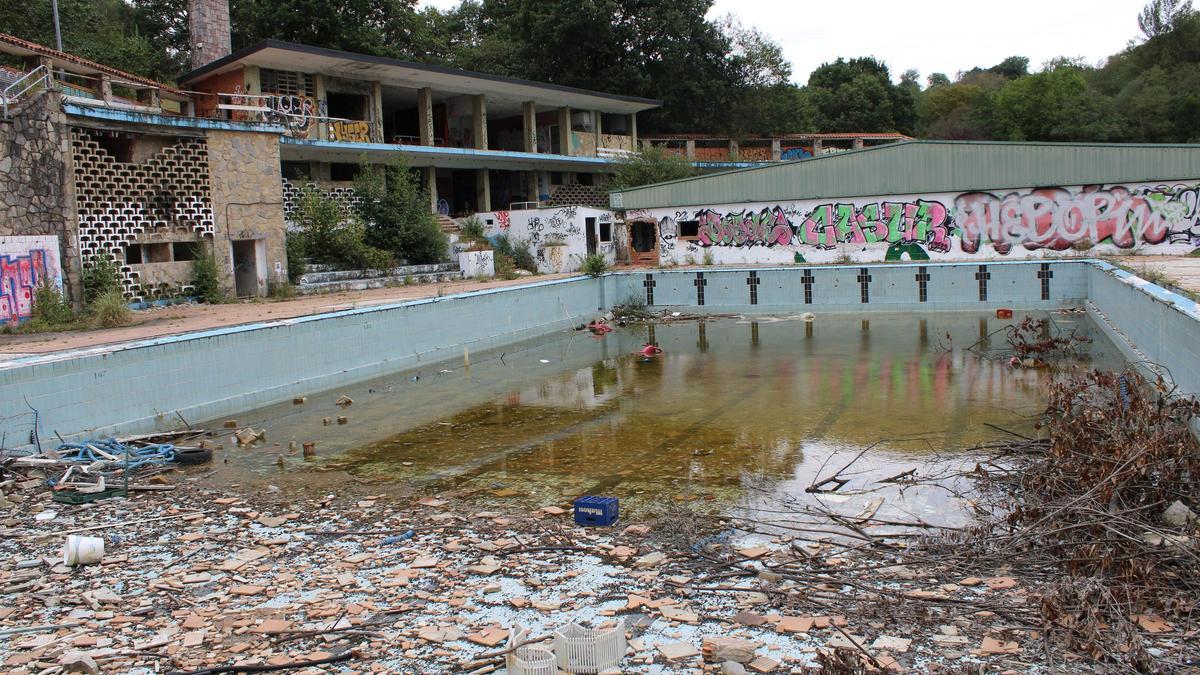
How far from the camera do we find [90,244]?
20.2 meters

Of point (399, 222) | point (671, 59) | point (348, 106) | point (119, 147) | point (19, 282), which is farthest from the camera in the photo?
point (671, 59)

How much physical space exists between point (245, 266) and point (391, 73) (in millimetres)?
13331

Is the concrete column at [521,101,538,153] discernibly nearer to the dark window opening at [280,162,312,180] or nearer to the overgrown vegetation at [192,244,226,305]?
the dark window opening at [280,162,312,180]

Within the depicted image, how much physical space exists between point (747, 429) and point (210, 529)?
608 cm

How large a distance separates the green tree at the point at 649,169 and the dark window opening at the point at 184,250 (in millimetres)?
19846

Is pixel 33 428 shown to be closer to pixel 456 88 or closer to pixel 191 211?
pixel 191 211

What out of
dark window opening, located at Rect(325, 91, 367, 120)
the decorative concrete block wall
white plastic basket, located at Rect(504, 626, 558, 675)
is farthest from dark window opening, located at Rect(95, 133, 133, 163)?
white plastic basket, located at Rect(504, 626, 558, 675)

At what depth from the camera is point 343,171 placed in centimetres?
3544

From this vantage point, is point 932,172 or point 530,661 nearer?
point 530,661

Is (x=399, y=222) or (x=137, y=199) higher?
(x=137, y=199)

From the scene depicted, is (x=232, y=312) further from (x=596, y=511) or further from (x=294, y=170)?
(x=294, y=170)

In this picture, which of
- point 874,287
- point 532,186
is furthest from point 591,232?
point 874,287

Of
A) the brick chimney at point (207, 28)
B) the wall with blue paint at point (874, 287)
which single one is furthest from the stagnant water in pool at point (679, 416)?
the brick chimney at point (207, 28)

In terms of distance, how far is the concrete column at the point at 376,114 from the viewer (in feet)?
116
